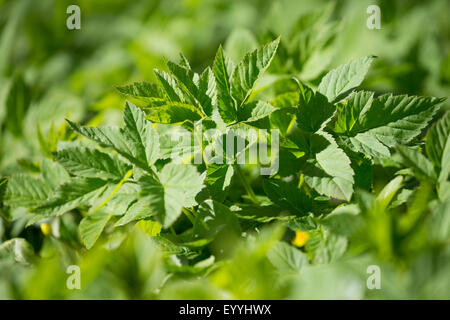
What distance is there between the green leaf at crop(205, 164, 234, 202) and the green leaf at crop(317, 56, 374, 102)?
255 millimetres

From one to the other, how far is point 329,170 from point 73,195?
19.4 inches

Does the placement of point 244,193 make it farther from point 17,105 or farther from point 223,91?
point 17,105

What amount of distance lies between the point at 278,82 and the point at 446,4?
1.34 m

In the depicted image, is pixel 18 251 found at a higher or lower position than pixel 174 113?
lower

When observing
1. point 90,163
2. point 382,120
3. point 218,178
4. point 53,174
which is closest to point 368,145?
point 382,120

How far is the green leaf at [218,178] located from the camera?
0.85m

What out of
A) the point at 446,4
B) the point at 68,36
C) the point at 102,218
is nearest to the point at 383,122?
the point at 102,218

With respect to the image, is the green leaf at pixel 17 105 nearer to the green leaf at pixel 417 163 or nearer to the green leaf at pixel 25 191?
the green leaf at pixel 25 191

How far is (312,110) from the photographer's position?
0.88 meters

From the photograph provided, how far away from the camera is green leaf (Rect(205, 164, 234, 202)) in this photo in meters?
0.85

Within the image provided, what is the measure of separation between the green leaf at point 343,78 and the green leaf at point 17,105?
1.05 metres

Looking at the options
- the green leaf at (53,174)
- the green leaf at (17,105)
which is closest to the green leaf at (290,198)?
the green leaf at (53,174)

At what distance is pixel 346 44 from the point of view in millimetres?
1524
